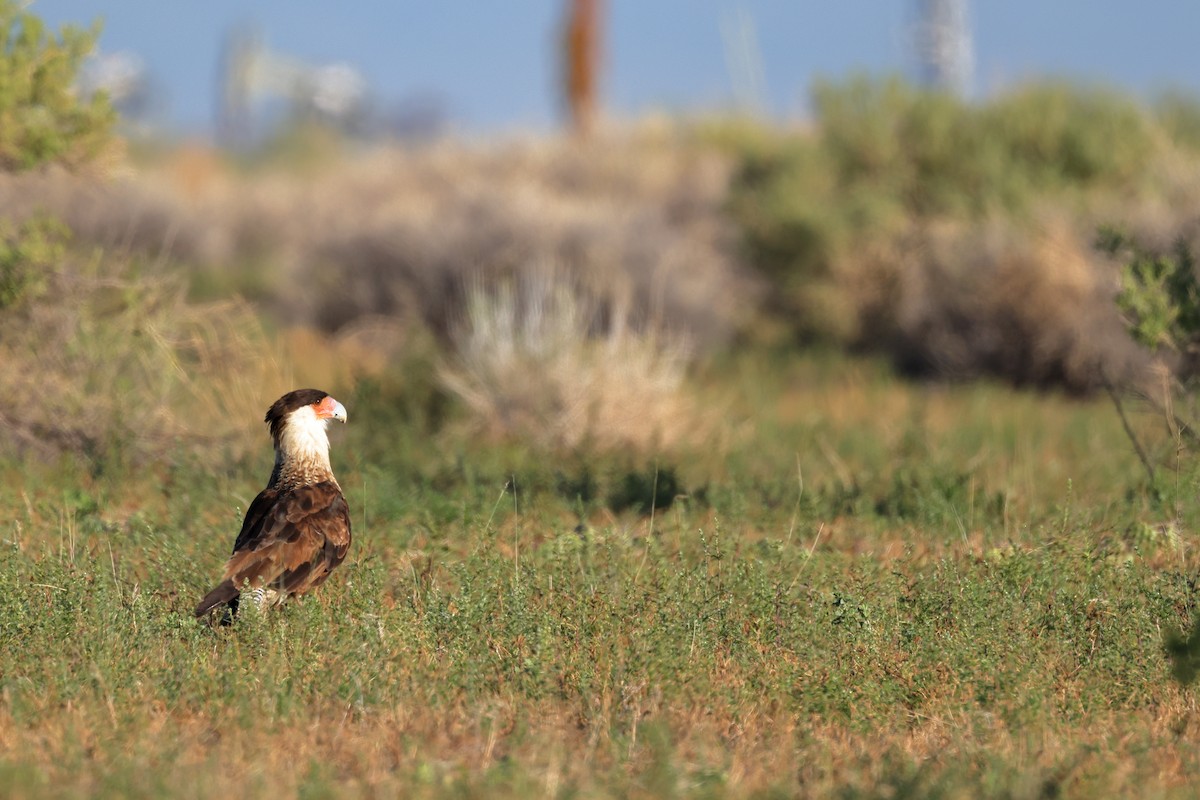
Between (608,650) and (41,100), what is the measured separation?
4.64 meters

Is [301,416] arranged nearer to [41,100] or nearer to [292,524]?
[292,524]

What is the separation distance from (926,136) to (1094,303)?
4.36 m

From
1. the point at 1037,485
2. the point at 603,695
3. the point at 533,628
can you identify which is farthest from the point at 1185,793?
the point at 1037,485

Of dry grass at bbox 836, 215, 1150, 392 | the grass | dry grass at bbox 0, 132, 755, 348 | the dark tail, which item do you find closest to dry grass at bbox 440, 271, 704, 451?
the grass

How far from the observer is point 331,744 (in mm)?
4758

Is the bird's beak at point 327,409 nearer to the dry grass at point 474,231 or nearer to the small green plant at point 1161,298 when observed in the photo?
the small green plant at point 1161,298

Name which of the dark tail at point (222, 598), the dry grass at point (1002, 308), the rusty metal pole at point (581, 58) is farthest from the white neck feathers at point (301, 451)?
the rusty metal pole at point (581, 58)

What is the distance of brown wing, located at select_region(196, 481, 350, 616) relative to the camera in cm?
565

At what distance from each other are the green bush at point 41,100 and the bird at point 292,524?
2.60m

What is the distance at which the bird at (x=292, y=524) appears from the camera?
564 centimetres

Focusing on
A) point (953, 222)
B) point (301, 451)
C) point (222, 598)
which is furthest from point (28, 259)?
point (953, 222)

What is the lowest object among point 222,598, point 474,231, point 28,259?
point 222,598

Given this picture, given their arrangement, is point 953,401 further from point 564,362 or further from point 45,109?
point 45,109

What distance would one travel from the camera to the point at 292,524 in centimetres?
583
